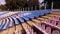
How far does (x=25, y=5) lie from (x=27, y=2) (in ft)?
2.71

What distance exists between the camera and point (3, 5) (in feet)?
67.9

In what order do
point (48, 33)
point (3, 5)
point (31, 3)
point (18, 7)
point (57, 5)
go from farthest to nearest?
point (3, 5) < point (31, 3) < point (18, 7) < point (57, 5) < point (48, 33)

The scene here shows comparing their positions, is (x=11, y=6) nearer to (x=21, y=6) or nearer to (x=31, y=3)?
(x=21, y=6)

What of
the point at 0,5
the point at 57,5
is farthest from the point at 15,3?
the point at 57,5

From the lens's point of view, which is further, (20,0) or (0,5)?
(0,5)

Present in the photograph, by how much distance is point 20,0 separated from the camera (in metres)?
19.2

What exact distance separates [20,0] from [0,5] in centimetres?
344

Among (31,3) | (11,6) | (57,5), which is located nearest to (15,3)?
(11,6)

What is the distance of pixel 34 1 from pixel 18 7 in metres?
2.73

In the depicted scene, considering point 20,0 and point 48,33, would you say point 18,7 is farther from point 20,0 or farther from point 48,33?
point 48,33

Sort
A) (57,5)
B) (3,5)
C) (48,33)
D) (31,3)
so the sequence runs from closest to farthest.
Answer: (48,33), (57,5), (31,3), (3,5)

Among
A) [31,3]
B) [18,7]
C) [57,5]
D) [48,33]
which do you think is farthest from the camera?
[31,3]

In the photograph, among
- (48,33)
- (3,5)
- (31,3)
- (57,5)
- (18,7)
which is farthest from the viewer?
(3,5)

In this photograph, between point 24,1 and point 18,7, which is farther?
point 24,1
